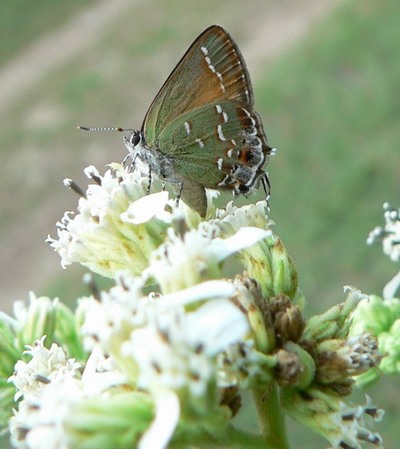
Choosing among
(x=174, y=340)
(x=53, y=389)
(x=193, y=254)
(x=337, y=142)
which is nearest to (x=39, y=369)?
(x=53, y=389)

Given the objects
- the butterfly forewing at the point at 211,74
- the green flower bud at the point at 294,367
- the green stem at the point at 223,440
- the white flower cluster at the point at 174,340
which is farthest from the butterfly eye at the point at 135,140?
the green stem at the point at 223,440

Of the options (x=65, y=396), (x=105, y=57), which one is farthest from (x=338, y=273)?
(x=105, y=57)

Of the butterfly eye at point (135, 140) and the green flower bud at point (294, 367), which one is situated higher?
the butterfly eye at point (135, 140)

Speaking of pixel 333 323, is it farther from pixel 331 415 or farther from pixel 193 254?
pixel 193 254

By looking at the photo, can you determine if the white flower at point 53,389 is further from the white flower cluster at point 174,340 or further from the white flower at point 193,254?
the white flower at point 193,254

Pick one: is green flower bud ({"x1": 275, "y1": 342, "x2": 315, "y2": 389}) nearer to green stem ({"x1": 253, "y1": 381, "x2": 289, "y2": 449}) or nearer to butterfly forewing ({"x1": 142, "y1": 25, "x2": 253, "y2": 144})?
green stem ({"x1": 253, "y1": 381, "x2": 289, "y2": 449})

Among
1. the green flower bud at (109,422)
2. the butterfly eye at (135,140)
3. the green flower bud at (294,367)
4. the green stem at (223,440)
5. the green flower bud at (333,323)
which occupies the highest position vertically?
the butterfly eye at (135,140)

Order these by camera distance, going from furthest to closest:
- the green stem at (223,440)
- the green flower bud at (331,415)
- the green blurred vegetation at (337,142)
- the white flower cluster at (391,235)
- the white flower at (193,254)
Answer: the green blurred vegetation at (337,142) < the white flower cluster at (391,235) < the green flower bud at (331,415) < the white flower at (193,254) < the green stem at (223,440)
